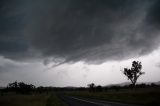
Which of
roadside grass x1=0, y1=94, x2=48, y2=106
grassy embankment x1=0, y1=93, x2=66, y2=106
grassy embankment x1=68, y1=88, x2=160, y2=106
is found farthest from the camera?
grassy embankment x1=0, y1=93, x2=66, y2=106

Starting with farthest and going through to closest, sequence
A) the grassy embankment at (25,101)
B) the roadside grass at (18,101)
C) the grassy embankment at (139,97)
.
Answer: the grassy embankment at (25,101), the roadside grass at (18,101), the grassy embankment at (139,97)

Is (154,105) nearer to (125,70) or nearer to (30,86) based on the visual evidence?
(125,70)

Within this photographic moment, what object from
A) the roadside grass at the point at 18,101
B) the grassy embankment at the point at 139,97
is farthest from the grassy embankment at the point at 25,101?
the grassy embankment at the point at 139,97

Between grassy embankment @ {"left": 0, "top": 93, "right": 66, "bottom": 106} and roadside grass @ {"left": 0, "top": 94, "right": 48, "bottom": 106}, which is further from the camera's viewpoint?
grassy embankment @ {"left": 0, "top": 93, "right": 66, "bottom": 106}

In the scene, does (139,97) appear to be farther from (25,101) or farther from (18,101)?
(18,101)

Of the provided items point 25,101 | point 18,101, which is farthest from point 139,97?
point 18,101

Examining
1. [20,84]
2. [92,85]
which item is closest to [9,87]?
[20,84]

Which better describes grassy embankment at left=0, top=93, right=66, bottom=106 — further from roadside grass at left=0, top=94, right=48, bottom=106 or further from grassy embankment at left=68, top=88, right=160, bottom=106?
grassy embankment at left=68, top=88, right=160, bottom=106

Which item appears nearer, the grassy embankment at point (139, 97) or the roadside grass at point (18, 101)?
the grassy embankment at point (139, 97)

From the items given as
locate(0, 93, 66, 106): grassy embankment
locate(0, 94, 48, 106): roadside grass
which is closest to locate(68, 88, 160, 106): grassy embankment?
locate(0, 93, 66, 106): grassy embankment

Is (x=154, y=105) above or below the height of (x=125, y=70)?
below

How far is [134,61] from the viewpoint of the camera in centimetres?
8450

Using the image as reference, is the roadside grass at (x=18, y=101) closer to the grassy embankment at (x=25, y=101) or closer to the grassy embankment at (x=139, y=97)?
the grassy embankment at (x=25, y=101)

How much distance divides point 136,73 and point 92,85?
47957 mm
